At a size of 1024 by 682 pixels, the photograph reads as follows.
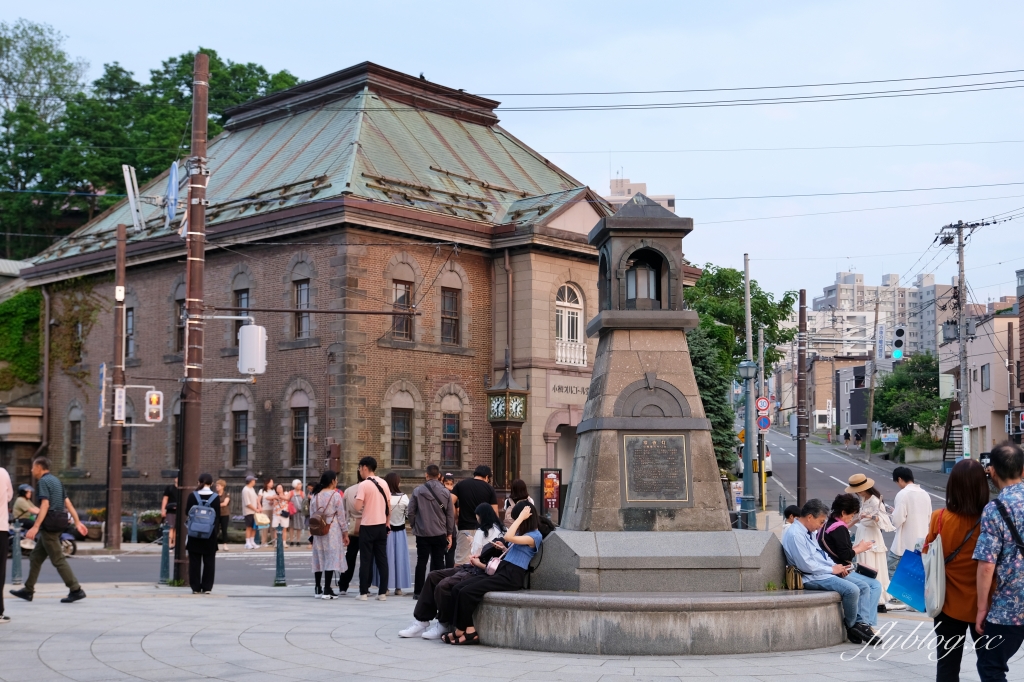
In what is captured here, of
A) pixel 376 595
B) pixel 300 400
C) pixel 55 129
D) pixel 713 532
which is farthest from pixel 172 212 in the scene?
pixel 55 129

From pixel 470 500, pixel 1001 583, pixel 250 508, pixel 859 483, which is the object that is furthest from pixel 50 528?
pixel 250 508

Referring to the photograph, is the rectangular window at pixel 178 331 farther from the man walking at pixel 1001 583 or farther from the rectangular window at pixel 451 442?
the man walking at pixel 1001 583

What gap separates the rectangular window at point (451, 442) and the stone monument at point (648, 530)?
21.9 metres

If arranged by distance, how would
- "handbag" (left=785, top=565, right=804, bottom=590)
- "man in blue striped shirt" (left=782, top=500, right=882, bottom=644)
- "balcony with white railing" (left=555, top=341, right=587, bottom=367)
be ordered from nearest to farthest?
"man in blue striped shirt" (left=782, top=500, right=882, bottom=644) < "handbag" (left=785, top=565, right=804, bottom=590) < "balcony with white railing" (left=555, top=341, right=587, bottom=367)

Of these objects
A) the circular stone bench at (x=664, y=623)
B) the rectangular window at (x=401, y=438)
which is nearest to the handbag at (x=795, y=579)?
the circular stone bench at (x=664, y=623)

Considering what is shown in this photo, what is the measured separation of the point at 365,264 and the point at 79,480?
14050 mm

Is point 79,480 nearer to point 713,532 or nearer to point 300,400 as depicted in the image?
point 300,400

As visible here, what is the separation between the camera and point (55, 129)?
53250mm

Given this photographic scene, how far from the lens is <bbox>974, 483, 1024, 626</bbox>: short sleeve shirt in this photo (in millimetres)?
6801

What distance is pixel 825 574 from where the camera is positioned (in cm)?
1165

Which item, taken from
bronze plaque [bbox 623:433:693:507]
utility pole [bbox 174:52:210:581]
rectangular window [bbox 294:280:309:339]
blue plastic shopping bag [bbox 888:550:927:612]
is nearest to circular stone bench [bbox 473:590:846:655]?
bronze plaque [bbox 623:433:693:507]

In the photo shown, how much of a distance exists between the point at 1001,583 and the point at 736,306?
48.1m

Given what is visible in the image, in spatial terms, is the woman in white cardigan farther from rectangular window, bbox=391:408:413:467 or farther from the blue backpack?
rectangular window, bbox=391:408:413:467

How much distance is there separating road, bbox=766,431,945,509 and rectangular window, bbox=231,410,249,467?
19482 mm
